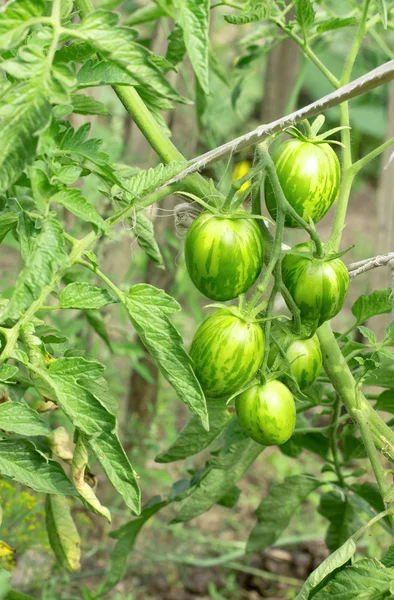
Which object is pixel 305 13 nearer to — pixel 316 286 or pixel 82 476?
pixel 316 286

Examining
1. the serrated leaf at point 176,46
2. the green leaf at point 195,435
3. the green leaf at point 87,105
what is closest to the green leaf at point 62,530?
the green leaf at point 195,435

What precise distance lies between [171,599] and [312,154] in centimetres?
145

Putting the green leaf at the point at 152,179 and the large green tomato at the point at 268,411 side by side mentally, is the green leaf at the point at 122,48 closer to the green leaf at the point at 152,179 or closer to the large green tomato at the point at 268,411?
the green leaf at the point at 152,179

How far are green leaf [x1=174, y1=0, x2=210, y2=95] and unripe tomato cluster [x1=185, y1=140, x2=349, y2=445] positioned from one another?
218 mm

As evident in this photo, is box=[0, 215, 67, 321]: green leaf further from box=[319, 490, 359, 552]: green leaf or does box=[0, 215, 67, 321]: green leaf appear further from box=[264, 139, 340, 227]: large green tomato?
box=[319, 490, 359, 552]: green leaf

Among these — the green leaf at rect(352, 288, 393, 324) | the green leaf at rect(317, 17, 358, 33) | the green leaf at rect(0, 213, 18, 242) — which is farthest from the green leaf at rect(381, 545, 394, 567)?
the green leaf at rect(317, 17, 358, 33)

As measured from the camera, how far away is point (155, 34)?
197 cm

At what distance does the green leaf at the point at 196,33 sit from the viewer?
57cm

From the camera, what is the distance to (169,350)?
2.37ft

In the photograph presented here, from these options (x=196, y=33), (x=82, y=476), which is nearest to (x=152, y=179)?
(x=196, y=33)

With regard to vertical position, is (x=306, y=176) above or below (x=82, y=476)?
above

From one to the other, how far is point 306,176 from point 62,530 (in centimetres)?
55

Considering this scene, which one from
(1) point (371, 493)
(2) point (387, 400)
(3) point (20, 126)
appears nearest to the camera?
(3) point (20, 126)

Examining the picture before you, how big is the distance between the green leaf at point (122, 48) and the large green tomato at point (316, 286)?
28cm
